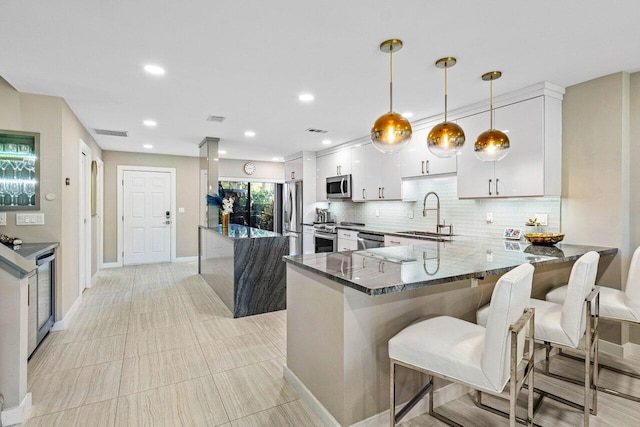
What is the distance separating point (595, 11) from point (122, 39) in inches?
118

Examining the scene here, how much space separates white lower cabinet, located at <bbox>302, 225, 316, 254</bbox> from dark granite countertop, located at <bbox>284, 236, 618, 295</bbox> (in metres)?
3.82

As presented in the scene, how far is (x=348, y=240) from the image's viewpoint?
5.42m

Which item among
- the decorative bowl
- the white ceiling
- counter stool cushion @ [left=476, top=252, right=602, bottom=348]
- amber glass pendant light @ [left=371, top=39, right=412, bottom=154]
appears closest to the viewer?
counter stool cushion @ [left=476, top=252, right=602, bottom=348]

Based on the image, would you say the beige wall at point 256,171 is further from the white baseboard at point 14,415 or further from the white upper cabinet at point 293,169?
the white baseboard at point 14,415

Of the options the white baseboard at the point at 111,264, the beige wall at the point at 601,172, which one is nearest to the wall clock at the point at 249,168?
the white baseboard at the point at 111,264

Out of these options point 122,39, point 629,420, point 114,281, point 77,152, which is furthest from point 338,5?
point 114,281

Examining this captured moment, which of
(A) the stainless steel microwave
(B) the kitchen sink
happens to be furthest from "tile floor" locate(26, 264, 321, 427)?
(A) the stainless steel microwave

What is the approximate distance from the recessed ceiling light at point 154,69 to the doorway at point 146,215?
480cm

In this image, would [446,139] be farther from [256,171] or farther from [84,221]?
[256,171]

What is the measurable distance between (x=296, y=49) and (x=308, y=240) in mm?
4535

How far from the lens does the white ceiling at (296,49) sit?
195cm

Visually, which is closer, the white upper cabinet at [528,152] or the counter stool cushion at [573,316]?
the counter stool cushion at [573,316]

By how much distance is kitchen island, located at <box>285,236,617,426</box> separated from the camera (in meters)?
1.73

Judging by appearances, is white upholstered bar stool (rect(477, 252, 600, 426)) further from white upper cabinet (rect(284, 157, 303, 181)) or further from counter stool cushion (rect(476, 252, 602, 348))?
white upper cabinet (rect(284, 157, 303, 181))
